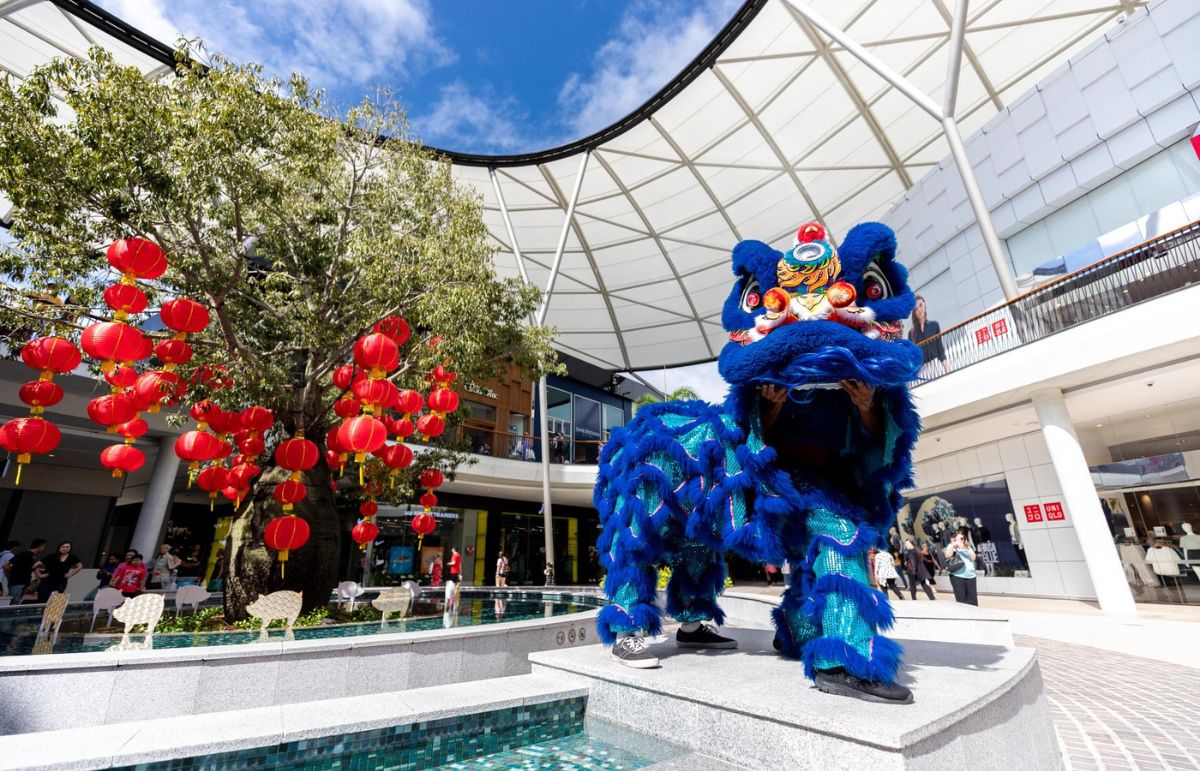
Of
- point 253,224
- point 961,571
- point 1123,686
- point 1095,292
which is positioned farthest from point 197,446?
point 1095,292

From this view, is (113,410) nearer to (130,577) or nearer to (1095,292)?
(130,577)

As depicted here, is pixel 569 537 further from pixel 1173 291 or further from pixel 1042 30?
pixel 1042 30

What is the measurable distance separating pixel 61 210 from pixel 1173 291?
14348 millimetres

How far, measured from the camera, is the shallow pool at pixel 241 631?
214 inches

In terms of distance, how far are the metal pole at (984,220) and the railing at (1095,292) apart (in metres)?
0.48

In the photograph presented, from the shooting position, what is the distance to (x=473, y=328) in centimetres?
827

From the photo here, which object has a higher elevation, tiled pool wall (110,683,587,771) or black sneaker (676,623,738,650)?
black sneaker (676,623,738,650)

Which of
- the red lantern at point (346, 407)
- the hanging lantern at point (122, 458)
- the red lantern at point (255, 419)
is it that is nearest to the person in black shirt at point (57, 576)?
the hanging lantern at point (122, 458)

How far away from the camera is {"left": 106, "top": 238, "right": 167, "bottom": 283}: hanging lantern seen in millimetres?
4836

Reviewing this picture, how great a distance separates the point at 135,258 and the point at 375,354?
7.18 ft

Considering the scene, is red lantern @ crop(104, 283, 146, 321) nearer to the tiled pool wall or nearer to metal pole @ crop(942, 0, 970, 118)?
the tiled pool wall

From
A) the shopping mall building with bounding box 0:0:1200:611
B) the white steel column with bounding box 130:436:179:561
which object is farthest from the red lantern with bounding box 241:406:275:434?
the white steel column with bounding box 130:436:179:561

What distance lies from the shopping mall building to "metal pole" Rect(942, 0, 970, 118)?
9 cm

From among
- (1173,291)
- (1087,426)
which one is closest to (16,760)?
(1173,291)
